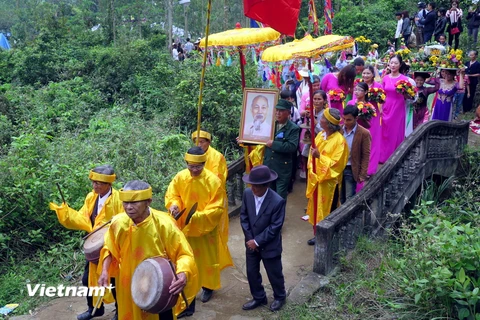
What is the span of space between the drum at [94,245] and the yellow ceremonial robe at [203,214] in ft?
2.87

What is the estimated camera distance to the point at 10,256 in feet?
24.4

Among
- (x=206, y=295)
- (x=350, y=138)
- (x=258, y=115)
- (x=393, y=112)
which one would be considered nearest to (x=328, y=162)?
(x=350, y=138)

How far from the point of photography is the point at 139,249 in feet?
13.9

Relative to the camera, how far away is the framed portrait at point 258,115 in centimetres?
694

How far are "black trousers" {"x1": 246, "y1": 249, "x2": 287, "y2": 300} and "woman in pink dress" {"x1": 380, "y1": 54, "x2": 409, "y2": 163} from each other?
13.9 feet

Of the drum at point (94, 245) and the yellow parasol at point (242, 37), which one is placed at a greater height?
the yellow parasol at point (242, 37)

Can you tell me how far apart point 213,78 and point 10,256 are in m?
7.02

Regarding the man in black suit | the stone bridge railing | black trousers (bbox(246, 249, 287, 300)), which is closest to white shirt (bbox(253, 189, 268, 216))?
the man in black suit

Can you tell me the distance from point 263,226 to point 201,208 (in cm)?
74

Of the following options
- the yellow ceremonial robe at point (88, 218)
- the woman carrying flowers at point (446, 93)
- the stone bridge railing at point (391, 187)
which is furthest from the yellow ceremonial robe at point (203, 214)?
the woman carrying flowers at point (446, 93)

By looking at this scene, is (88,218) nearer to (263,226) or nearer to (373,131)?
(263,226)

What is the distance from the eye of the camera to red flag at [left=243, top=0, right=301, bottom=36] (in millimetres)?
6113

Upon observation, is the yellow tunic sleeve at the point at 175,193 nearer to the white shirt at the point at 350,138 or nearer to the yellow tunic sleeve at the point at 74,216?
the yellow tunic sleeve at the point at 74,216

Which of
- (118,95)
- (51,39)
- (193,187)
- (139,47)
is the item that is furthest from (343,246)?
(51,39)
